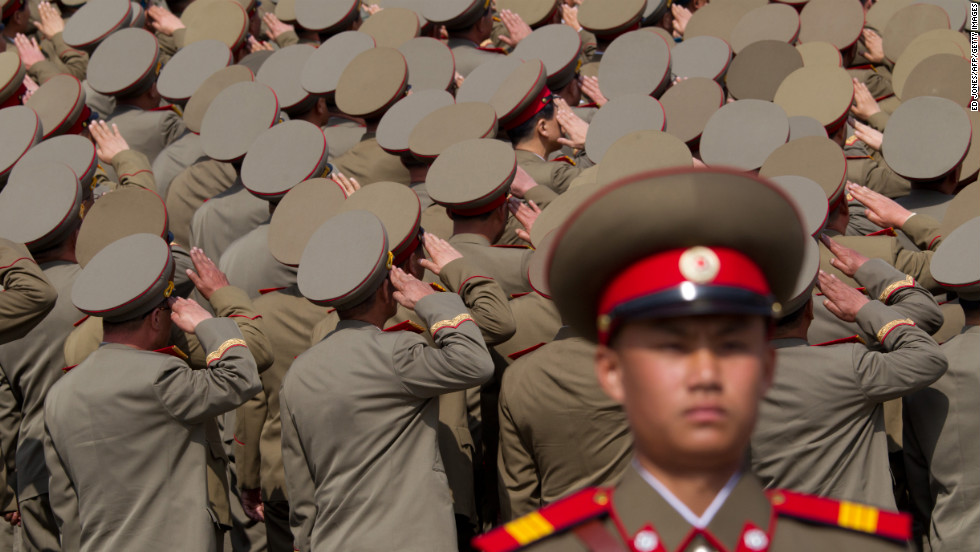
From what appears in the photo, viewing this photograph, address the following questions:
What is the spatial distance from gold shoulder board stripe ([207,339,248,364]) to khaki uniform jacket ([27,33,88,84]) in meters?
4.85

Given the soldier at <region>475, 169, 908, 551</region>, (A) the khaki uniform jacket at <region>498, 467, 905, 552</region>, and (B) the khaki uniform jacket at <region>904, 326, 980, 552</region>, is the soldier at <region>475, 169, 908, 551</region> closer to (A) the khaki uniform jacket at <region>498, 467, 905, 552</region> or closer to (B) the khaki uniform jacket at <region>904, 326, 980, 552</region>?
(A) the khaki uniform jacket at <region>498, 467, 905, 552</region>

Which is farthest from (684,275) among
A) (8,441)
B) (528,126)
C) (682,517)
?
(528,126)

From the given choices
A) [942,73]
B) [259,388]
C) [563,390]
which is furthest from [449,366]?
[942,73]

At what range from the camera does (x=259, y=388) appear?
411 cm

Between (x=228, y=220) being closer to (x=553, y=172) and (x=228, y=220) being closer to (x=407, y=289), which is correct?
(x=553, y=172)

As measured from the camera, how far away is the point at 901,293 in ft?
13.0

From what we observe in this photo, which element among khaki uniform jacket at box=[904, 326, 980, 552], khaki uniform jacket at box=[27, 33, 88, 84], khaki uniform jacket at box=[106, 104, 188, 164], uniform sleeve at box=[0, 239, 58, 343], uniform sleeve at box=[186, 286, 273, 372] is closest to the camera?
khaki uniform jacket at box=[904, 326, 980, 552]

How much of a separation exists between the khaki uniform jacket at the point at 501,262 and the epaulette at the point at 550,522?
2.82 meters

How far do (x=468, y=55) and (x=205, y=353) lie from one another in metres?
4.15

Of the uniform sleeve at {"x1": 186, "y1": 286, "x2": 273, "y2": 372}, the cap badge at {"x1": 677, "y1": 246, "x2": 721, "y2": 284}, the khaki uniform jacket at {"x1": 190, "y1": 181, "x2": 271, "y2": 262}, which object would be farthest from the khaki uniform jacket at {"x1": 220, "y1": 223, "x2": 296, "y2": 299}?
the cap badge at {"x1": 677, "y1": 246, "x2": 721, "y2": 284}

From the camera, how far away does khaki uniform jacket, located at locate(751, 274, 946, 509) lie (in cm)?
358

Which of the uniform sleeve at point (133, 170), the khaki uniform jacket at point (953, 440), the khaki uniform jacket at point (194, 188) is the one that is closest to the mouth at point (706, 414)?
the khaki uniform jacket at point (953, 440)

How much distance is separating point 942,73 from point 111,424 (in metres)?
4.84

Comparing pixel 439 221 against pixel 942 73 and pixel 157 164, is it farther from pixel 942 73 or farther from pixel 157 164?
pixel 942 73
